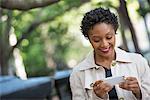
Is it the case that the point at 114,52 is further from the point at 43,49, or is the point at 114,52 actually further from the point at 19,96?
the point at 43,49

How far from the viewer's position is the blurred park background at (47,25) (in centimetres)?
670

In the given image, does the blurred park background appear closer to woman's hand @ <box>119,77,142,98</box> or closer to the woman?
the woman

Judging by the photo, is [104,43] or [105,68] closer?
[104,43]

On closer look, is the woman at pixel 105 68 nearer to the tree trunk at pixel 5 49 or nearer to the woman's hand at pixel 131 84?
the woman's hand at pixel 131 84

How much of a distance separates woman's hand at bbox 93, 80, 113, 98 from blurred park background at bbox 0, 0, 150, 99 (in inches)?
33.7

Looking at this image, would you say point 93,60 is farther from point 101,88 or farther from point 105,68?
point 101,88

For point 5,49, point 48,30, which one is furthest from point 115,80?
point 48,30

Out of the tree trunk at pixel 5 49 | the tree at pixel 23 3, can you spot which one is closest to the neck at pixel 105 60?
the tree at pixel 23 3

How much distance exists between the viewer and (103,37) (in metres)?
3.19

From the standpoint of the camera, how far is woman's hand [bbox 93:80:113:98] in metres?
3.13

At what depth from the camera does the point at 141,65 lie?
3305 millimetres

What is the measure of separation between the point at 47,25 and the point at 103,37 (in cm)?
1422

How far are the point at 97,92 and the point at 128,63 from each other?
0.37 meters

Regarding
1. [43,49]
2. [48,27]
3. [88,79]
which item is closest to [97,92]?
[88,79]
